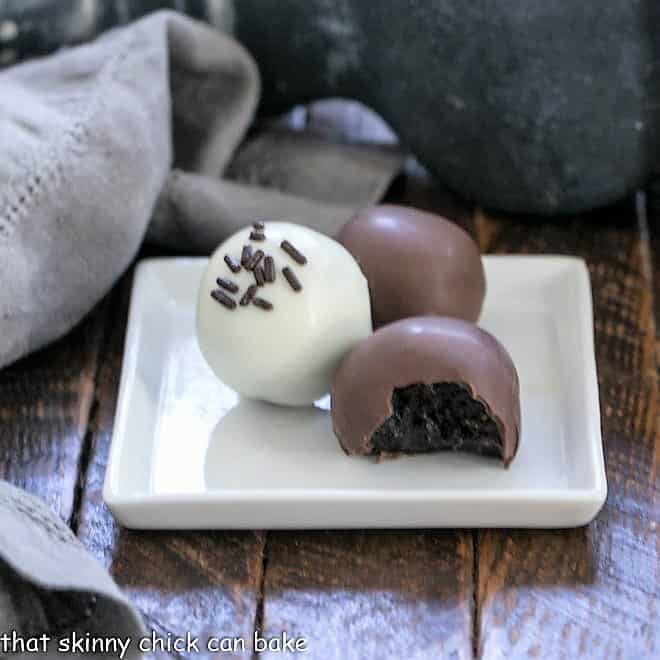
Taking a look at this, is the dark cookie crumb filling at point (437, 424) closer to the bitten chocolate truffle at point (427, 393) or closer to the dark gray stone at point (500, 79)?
the bitten chocolate truffle at point (427, 393)

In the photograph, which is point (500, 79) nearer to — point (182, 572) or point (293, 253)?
point (293, 253)

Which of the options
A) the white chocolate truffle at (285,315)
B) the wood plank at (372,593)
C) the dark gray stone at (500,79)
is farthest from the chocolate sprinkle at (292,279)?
the dark gray stone at (500,79)

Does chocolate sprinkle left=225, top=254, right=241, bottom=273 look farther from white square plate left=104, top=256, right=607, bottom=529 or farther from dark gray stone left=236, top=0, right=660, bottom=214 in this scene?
dark gray stone left=236, top=0, right=660, bottom=214

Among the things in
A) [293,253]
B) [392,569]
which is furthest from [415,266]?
[392,569]

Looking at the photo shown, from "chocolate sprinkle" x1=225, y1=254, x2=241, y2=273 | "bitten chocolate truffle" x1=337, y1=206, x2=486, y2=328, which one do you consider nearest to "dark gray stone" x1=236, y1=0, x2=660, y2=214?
"bitten chocolate truffle" x1=337, y1=206, x2=486, y2=328

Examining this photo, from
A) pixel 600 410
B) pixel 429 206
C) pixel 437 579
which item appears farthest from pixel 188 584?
pixel 429 206

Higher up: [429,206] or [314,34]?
[314,34]

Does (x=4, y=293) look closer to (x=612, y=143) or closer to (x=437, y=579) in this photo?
(x=437, y=579)
